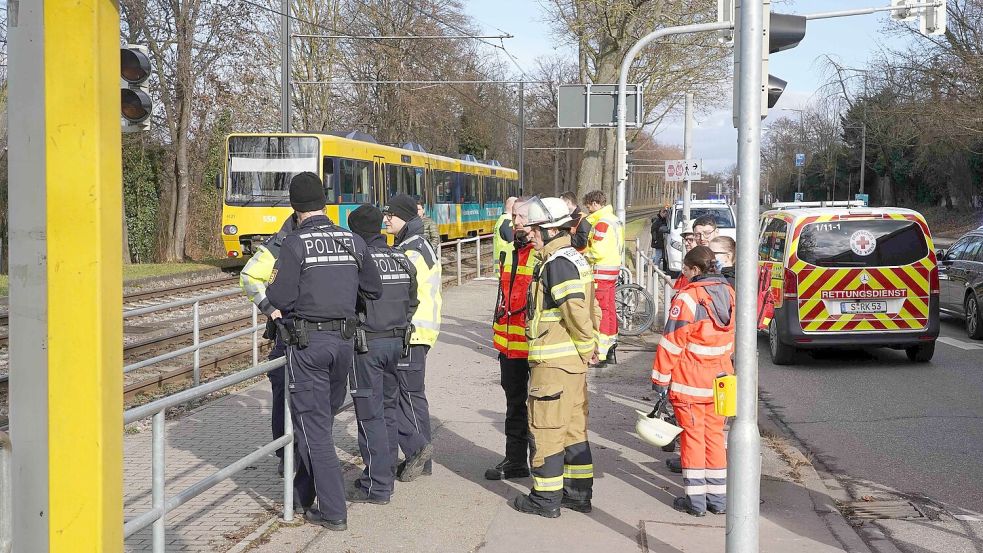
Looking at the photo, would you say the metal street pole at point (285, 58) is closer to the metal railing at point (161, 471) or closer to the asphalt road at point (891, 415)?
the asphalt road at point (891, 415)

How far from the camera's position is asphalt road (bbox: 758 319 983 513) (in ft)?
23.9

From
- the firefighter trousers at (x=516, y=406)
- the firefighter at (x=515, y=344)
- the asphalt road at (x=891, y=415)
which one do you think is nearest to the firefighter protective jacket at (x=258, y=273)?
the firefighter at (x=515, y=344)

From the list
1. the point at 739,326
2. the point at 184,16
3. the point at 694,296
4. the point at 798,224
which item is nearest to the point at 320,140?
the point at 184,16

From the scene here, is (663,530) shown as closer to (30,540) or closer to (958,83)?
(30,540)

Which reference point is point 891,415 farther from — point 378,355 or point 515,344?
point 378,355

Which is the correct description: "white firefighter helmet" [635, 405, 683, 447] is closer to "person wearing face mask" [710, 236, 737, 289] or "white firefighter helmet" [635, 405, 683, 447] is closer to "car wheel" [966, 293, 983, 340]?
"person wearing face mask" [710, 236, 737, 289]

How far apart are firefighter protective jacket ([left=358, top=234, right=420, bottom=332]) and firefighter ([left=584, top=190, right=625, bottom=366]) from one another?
430 cm

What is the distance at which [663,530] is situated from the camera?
587 cm

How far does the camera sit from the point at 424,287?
7070 millimetres

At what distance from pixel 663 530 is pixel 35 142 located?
13.0 ft

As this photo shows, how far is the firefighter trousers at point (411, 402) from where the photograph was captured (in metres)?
6.88

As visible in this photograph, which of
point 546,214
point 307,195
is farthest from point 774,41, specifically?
point 307,195

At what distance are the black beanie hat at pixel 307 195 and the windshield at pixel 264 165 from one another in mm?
17522

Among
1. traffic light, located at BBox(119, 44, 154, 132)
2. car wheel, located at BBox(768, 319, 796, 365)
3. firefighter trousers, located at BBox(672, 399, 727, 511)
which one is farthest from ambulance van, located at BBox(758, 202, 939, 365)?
traffic light, located at BBox(119, 44, 154, 132)
